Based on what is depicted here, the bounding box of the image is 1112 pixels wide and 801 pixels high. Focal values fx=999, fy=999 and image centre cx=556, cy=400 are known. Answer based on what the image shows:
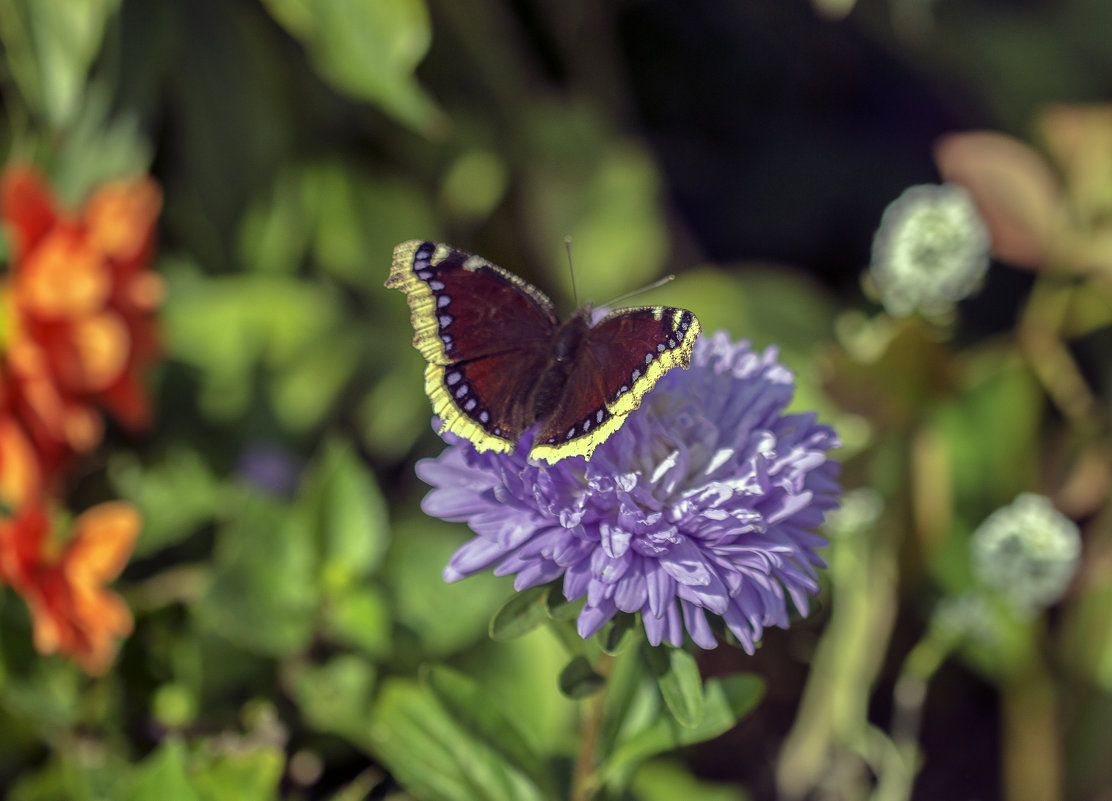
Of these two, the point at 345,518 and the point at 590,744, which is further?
the point at 345,518

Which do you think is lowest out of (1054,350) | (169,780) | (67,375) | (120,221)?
(1054,350)

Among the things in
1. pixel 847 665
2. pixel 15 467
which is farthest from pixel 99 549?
pixel 847 665

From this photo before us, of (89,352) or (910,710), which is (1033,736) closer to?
(910,710)

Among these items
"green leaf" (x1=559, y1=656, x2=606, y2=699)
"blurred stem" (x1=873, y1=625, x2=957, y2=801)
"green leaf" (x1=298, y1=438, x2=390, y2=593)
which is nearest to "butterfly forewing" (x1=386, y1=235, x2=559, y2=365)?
"green leaf" (x1=559, y1=656, x2=606, y2=699)

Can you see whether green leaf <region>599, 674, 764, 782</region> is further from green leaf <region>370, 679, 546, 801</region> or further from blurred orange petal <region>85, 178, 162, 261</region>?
blurred orange petal <region>85, 178, 162, 261</region>

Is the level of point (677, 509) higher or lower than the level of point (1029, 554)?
higher

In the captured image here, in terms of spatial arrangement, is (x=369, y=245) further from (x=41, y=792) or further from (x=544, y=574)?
(x=544, y=574)
